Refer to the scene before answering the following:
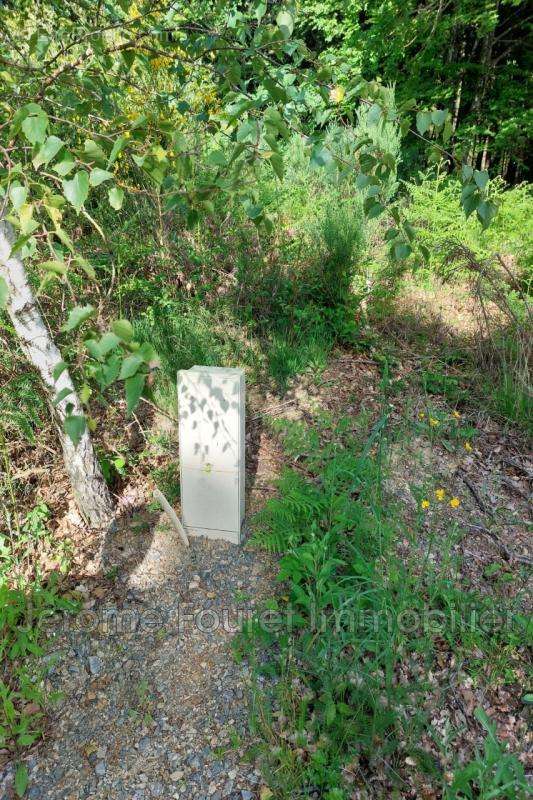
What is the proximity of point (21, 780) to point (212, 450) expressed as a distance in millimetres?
→ 1382

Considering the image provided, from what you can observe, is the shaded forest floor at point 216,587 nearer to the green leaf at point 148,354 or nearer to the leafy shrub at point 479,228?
the green leaf at point 148,354

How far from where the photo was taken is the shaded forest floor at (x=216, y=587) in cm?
167

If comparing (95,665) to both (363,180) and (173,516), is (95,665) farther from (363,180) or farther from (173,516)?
(363,180)

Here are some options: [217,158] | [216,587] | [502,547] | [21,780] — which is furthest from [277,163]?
[502,547]

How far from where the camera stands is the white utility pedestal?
7.43 feet

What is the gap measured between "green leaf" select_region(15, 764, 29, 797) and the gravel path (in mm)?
28

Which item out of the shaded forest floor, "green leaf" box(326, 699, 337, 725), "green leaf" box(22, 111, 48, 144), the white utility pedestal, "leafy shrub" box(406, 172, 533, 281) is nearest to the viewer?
"green leaf" box(22, 111, 48, 144)

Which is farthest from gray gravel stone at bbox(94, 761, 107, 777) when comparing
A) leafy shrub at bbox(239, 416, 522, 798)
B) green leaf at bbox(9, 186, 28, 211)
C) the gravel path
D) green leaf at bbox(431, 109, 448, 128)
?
green leaf at bbox(431, 109, 448, 128)

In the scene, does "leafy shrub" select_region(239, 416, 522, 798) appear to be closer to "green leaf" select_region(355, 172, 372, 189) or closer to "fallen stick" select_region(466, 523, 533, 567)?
"fallen stick" select_region(466, 523, 533, 567)

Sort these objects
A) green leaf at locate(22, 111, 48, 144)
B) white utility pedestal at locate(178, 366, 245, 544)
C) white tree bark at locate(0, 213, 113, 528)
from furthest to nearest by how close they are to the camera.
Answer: white utility pedestal at locate(178, 366, 245, 544) < white tree bark at locate(0, 213, 113, 528) < green leaf at locate(22, 111, 48, 144)

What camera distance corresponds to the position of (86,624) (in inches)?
82.6

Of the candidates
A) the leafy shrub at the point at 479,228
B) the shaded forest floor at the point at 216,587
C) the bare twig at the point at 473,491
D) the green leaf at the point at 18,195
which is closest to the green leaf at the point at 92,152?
the green leaf at the point at 18,195

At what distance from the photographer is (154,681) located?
1.90 m

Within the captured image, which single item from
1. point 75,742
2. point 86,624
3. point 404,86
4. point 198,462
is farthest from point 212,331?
point 404,86
